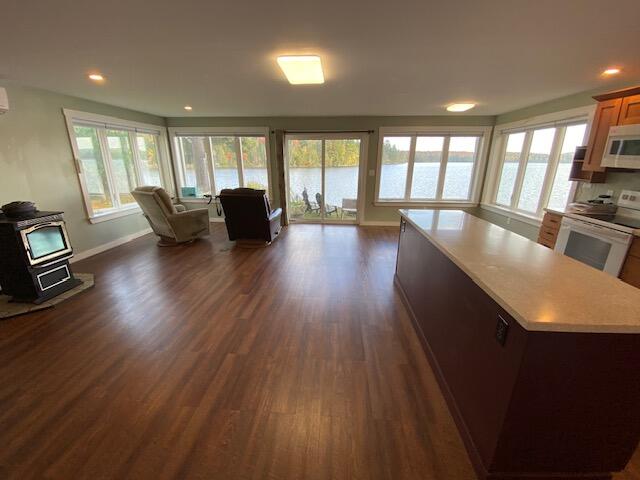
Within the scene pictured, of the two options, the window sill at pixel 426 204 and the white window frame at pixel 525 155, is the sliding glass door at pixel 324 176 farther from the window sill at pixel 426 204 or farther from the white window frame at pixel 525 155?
the white window frame at pixel 525 155

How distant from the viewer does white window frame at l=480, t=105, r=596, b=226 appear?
3520mm

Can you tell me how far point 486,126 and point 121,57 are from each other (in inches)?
239

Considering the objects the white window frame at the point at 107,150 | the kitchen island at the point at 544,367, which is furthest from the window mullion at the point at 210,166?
the kitchen island at the point at 544,367

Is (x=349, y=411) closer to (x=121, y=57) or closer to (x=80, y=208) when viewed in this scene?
(x=121, y=57)

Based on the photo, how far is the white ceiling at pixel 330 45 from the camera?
1.56 meters

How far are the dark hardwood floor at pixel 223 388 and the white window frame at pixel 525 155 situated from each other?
315cm

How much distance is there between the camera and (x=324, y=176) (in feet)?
19.5

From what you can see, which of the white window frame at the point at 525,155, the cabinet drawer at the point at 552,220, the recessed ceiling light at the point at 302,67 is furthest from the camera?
the white window frame at the point at 525,155

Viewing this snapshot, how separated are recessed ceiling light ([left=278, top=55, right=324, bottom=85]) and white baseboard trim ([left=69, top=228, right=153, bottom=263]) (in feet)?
13.6

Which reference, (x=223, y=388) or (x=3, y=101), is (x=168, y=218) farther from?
(x=223, y=388)

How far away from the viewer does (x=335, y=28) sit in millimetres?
1806

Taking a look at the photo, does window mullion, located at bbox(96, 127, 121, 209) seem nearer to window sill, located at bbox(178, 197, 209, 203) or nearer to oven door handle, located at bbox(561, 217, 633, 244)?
window sill, located at bbox(178, 197, 209, 203)

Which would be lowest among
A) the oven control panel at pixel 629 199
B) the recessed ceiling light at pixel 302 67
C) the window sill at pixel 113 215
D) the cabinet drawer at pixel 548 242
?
the cabinet drawer at pixel 548 242

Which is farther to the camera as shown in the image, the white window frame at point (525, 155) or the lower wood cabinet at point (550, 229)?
the white window frame at point (525, 155)
